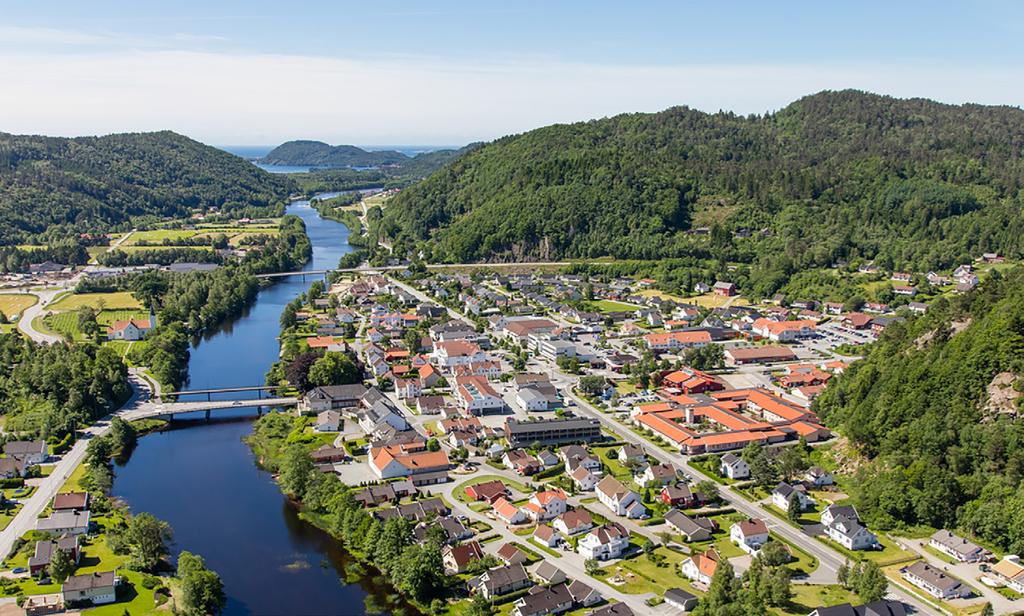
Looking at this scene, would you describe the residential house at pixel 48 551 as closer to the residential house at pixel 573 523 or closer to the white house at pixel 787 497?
the residential house at pixel 573 523

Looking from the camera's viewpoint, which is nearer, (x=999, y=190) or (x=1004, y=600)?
(x=1004, y=600)

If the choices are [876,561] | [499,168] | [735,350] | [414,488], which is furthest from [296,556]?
[499,168]

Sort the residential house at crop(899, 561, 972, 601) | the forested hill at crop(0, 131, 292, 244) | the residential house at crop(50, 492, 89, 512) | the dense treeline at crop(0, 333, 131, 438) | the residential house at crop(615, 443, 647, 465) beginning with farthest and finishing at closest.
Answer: the forested hill at crop(0, 131, 292, 244) < the dense treeline at crop(0, 333, 131, 438) < the residential house at crop(615, 443, 647, 465) < the residential house at crop(50, 492, 89, 512) < the residential house at crop(899, 561, 972, 601)

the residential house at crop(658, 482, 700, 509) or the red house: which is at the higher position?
the residential house at crop(658, 482, 700, 509)

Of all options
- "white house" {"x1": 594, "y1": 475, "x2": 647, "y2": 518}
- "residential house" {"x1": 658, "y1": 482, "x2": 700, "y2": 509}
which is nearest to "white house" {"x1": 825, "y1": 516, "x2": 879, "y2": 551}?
"residential house" {"x1": 658, "y1": 482, "x2": 700, "y2": 509}

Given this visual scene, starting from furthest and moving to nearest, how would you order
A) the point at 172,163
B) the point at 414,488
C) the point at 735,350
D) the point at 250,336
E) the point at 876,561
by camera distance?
the point at 172,163, the point at 250,336, the point at 735,350, the point at 414,488, the point at 876,561

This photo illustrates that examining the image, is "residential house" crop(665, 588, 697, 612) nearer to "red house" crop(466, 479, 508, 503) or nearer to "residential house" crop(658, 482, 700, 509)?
"residential house" crop(658, 482, 700, 509)

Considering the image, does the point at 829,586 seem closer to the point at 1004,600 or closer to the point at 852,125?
the point at 1004,600
